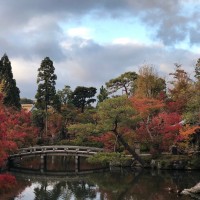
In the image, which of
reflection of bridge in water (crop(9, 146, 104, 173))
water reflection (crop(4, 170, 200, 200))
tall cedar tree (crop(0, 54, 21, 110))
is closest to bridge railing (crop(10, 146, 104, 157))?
reflection of bridge in water (crop(9, 146, 104, 173))

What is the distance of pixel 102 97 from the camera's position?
67.5m

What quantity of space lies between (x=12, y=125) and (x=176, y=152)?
1778 centimetres

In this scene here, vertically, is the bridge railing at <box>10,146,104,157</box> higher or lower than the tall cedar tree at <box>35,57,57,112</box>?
lower

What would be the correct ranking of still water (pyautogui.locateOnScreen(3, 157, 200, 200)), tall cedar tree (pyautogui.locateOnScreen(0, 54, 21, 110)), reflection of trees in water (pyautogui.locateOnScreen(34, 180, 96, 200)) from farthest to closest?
tall cedar tree (pyautogui.locateOnScreen(0, 54, 21, 110)), reflection of trees in water (pyautogui.locateOnScreen(34, 180, 96, 200)), still water (pyautogui.locateOnScreen(3, 157, 200, 200))

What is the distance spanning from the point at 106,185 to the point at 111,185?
0.40 metres

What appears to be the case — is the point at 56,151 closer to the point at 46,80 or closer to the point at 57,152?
the point at 57,152

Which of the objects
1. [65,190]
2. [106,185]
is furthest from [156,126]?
[65,190]

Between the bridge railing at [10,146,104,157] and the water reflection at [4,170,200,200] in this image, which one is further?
the bridge railing at [10,146,104,157]

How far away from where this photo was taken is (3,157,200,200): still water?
2277 centimetres

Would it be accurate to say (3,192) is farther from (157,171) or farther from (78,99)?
(78,99)

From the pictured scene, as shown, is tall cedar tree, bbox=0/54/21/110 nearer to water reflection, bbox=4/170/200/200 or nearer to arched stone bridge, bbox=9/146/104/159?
arched stone bridge, bbox=9/146/104/159

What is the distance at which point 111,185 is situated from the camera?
27141 mm

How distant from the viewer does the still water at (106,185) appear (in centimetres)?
2277

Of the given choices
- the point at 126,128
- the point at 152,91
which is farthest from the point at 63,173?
the point at 152,91
